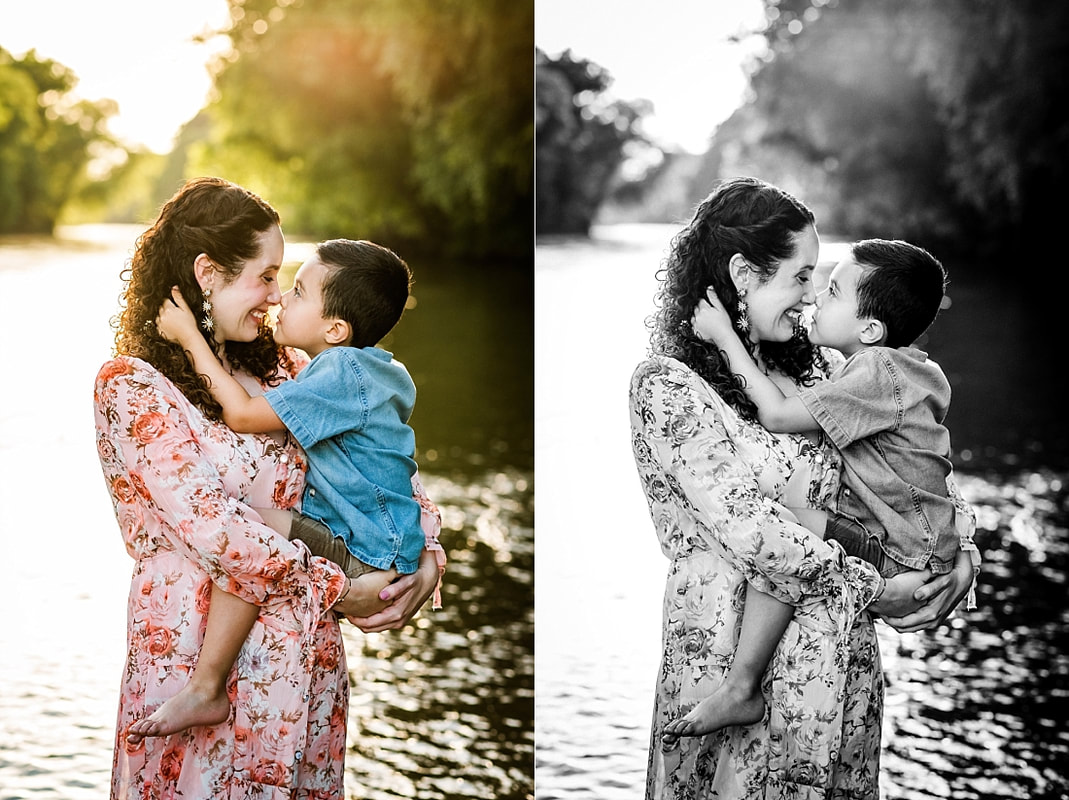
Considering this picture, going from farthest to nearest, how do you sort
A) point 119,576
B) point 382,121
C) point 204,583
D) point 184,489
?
1. point 382,121
2. point 119,576
3. point 204,583
4. point 184,489

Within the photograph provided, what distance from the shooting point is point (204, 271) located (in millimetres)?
1744

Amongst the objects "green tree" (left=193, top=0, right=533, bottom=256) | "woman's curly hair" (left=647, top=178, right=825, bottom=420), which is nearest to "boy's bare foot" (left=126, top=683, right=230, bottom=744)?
"woman's curly hair" (left=647, top=178, right=825, bottom=420)

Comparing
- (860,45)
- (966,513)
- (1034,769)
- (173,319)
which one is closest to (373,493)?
(173,319)

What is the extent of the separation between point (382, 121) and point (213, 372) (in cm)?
865

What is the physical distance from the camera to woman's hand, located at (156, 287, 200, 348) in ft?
5.69

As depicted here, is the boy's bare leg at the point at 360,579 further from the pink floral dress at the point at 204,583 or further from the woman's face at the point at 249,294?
the woman's face at the point at 249,294

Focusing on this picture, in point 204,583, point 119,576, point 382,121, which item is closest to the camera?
point 204,583

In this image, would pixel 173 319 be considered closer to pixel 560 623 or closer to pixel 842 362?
pixel 842 362

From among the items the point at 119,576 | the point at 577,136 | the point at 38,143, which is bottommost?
the point at 119,576

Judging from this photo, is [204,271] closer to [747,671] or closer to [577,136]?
[747,671]

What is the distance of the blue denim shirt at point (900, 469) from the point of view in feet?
6.25

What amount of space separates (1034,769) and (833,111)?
6.16 metres

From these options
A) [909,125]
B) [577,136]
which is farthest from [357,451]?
[909,125]

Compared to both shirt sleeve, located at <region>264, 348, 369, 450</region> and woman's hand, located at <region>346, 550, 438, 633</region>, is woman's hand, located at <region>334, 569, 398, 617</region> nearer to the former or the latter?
woman's hand, located at <region>346, 550, 438, 633</region>
